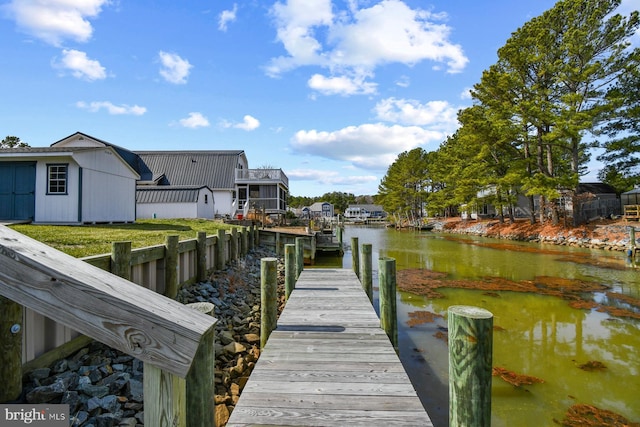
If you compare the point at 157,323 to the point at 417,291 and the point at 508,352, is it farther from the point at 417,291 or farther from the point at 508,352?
the point at 417,291

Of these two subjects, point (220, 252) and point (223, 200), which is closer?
point (220, 252)

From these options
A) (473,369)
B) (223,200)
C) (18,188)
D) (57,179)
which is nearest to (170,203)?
(223,200)

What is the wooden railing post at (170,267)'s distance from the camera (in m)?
6.61

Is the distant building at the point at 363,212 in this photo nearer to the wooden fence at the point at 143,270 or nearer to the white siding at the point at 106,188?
the white siding at the point at 106,188

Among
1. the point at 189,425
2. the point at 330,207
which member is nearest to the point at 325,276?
the point at 189,425

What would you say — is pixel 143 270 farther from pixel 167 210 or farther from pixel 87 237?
pixel 167 210

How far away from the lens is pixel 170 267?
6.65 meters

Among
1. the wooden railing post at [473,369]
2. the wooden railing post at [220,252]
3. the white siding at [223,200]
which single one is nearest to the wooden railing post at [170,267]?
the wooden railing post at [220,252]

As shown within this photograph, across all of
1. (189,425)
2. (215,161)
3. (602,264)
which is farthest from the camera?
(215,161)

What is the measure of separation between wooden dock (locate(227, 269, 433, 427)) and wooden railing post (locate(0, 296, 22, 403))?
7.71ft

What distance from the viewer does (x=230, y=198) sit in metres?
31.1

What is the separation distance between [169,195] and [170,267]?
20.0 meters

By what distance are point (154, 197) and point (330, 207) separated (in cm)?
7818
